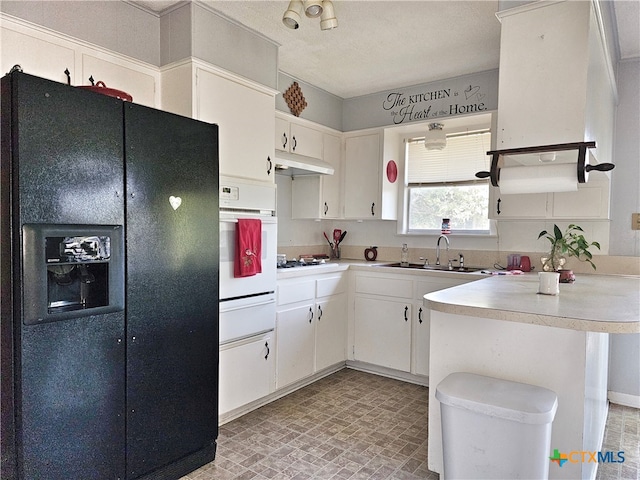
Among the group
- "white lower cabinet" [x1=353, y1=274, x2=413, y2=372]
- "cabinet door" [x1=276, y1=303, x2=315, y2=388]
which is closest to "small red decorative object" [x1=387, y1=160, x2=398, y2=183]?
"white lower cabinet" [x1=353, y1=274, x2=413, y2=372]

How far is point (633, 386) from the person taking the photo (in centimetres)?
303

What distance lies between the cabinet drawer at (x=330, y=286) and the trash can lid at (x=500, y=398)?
167 centimetres

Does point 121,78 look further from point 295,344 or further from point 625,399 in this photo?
point 625,399

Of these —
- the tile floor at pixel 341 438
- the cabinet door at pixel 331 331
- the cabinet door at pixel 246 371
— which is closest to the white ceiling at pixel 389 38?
the cabinet door at pixel 331 331

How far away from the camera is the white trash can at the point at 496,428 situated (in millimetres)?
1503

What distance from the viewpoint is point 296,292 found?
10.3 ft

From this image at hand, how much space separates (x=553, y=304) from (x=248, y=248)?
→ 1660 millimetres

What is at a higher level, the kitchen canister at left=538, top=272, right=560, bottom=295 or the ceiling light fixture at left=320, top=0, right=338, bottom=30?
the ceiling light fixture at left=320, top=0, right=338, bottom=30

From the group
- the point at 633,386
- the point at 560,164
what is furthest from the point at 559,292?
the point at 633,386

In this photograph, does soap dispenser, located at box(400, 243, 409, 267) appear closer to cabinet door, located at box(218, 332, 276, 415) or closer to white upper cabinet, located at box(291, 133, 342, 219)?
white upper cabinet, located at box(291, 133, 342, 219)

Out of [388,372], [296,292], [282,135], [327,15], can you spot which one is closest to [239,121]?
[282,135]

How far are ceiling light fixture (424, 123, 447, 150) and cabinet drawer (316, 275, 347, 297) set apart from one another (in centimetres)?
137

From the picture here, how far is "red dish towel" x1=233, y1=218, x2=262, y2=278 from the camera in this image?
2.57 metres

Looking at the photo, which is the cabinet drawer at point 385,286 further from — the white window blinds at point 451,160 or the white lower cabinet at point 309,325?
the white window blinds at point 451,160
